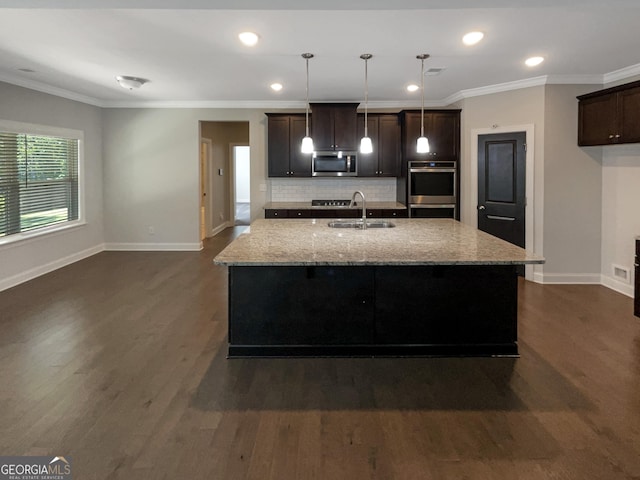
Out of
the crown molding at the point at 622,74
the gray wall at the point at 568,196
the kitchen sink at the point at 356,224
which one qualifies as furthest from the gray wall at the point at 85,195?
the crown molding at the point at 622,74

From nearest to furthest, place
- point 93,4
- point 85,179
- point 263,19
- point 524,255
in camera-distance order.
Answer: point 93,4
point 524,255
point 263,19
point 85,179

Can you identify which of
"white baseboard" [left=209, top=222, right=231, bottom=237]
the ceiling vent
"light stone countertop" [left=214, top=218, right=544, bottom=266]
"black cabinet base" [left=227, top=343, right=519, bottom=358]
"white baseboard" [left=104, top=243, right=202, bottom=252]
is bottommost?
"black cabinet base" [left=227, top=343, right=519, bottom=358]

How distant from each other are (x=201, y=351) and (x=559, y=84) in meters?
4.89

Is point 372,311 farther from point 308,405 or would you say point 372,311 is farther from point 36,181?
point 36,181

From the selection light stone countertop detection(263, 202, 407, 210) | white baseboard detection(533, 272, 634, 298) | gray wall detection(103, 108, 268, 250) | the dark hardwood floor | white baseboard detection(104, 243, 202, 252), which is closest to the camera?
the dark hardwood floor

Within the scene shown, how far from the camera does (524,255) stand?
317 cm

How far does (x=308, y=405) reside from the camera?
2.86 meters

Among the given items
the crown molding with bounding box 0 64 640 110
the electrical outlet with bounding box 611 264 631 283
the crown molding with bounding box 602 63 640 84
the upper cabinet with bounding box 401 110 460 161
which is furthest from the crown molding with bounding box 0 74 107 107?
the electrical outlet with bounding box 611 264 631 283

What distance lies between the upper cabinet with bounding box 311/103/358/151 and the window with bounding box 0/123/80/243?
348 cm

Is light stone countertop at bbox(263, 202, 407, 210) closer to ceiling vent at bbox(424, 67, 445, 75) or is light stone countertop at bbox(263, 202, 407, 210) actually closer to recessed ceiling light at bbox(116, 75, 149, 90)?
ceiling vent at bbox(424, 67, 445, 75)

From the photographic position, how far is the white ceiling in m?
3.36

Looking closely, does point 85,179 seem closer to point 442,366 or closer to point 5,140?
point 5,140

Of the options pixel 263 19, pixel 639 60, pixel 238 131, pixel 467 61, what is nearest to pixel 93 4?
pixel 263 19

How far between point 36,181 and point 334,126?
398 centimetres
